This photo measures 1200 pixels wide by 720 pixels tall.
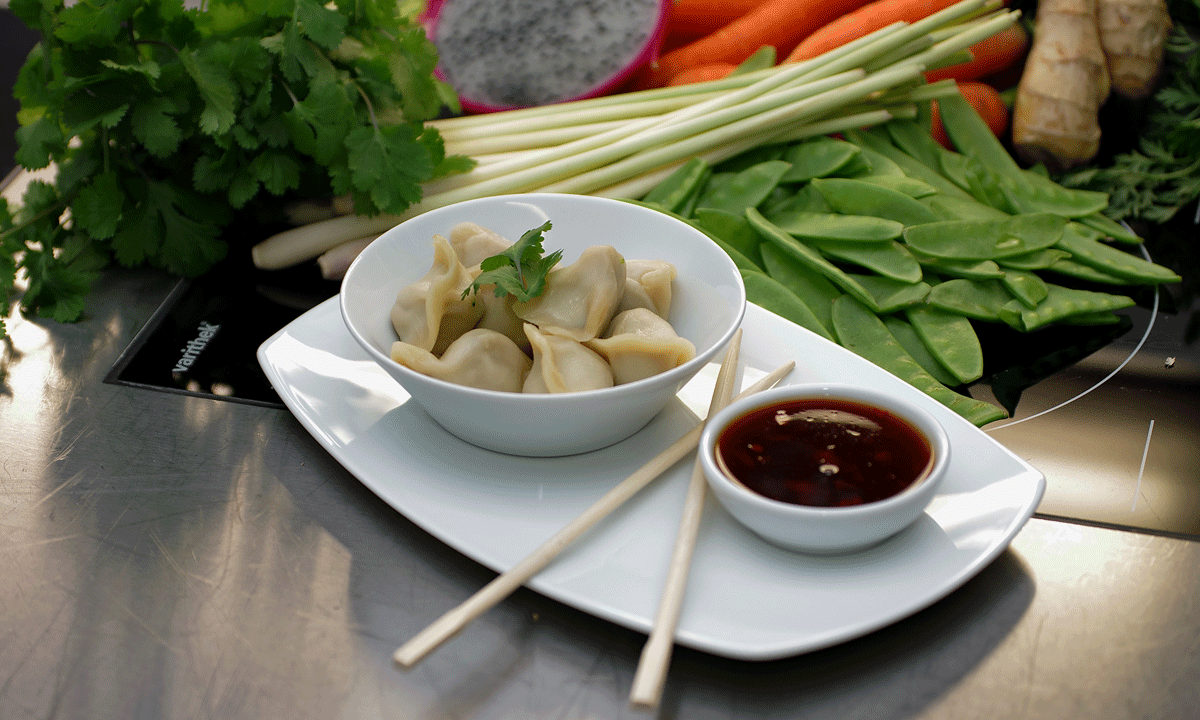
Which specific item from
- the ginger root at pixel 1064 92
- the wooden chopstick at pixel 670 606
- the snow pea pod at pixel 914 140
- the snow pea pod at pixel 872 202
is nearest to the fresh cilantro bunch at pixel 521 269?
the wooden chopstick at pixel 670 606

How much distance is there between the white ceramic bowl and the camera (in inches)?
35.8

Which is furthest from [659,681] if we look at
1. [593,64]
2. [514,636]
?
[593,64]

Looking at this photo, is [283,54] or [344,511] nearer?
[344,511]

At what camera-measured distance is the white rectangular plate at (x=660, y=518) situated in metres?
0.92

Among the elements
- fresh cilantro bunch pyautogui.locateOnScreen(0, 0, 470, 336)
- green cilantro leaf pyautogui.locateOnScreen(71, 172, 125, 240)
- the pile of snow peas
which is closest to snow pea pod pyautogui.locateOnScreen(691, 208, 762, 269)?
the pile of snow peas

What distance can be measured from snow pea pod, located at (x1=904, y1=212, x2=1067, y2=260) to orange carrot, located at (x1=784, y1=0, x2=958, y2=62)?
813 mm

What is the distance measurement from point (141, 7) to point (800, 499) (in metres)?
1.49

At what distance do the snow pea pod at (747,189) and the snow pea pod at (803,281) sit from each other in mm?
165

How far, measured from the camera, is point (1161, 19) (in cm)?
227

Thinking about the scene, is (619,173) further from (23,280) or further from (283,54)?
(23,280)

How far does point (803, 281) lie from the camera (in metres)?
1.70

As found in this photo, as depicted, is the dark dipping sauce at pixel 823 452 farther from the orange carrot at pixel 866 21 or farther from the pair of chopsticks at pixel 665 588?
the orange carrot at pixel 866 21

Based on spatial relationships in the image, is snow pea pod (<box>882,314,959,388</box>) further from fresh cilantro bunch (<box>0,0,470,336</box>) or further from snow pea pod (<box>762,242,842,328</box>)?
fresh cilantro bunch (<box>0,0,470,336</box>)

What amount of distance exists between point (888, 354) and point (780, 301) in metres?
0.22
